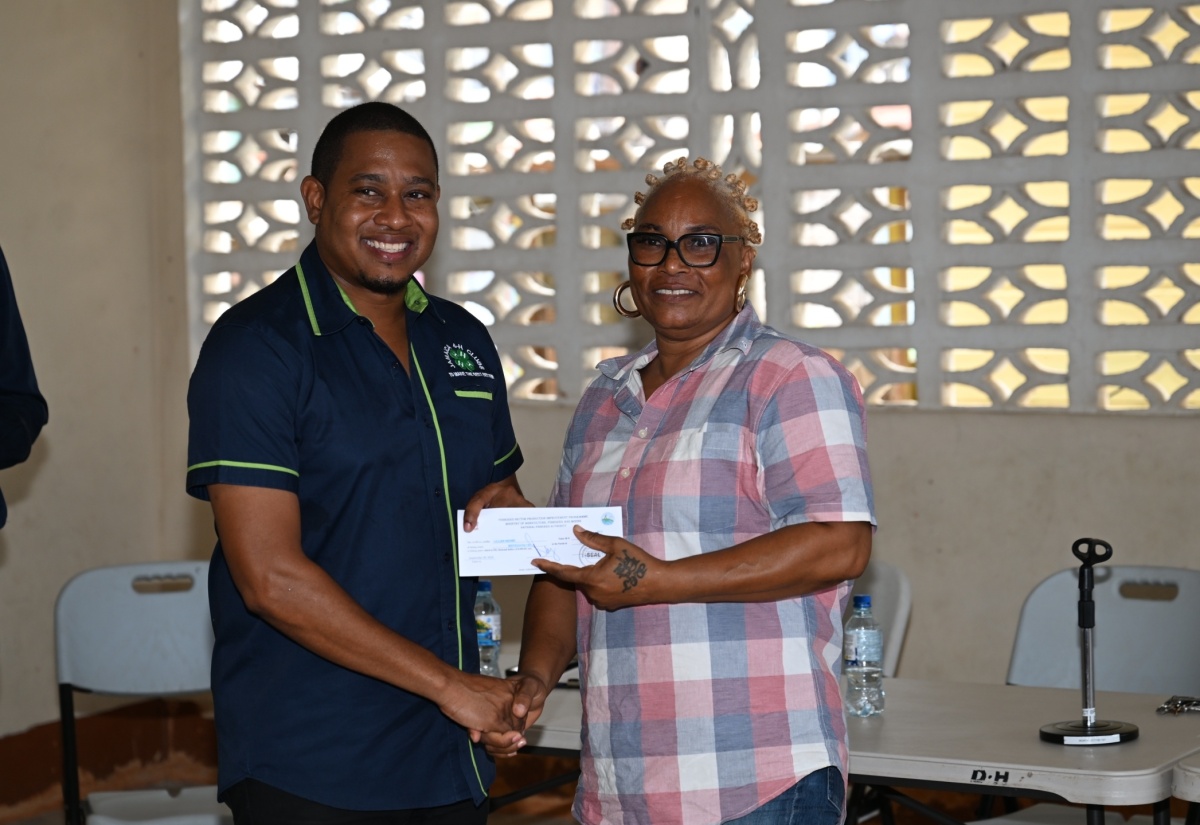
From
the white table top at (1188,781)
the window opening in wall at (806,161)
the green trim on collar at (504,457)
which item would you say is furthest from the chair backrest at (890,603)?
the green trim on collar at (504,457)

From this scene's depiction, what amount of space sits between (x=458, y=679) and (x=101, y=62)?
406 centimetres

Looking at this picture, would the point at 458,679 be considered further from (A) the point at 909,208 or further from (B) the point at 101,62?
(B) the point at 101,62

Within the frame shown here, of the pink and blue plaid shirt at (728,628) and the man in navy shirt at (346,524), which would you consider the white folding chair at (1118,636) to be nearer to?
the pink and blue plaid shirt at (728,628)

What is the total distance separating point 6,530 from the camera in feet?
16.8

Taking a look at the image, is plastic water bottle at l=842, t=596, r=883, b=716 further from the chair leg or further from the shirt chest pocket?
the chair leg

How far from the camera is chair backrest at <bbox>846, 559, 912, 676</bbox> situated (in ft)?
13.1

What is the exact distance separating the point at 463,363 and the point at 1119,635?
219cm

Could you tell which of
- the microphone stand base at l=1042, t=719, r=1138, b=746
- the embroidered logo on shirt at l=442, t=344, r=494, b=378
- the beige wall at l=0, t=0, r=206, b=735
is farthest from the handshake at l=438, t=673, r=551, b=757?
the beige wall at l=0, t=0, r=206, b=735

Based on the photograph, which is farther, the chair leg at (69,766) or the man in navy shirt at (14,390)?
the chair leg at (69,766)

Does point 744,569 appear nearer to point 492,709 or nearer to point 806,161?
point 492,709

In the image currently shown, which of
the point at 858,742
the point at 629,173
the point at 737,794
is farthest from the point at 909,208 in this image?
the point at 737,794

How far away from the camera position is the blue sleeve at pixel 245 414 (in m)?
2.17

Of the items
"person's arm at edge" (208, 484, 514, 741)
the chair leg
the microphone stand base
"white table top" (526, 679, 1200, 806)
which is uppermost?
"person's arm at edge" (208, 484, 514, 741)

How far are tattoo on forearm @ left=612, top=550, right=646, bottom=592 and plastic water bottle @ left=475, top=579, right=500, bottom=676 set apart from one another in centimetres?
157
